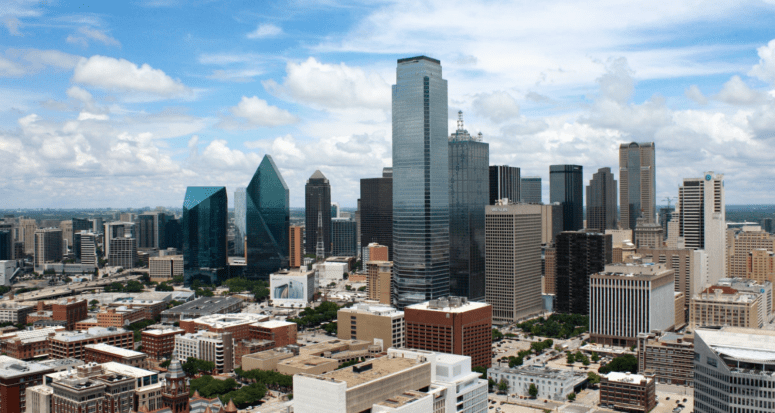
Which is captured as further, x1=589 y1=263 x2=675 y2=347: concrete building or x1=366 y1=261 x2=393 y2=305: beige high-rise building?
x1=366 y1=261 x2=393 y2=305: beige high-rise building

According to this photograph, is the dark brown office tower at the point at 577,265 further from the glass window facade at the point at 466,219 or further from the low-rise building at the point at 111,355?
the low-rise building at the point at 111,355

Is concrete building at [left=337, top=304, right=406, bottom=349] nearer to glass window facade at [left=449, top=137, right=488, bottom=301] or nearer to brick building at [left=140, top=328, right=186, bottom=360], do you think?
brick building at [left=140, top=328, right=186, bottom=360]

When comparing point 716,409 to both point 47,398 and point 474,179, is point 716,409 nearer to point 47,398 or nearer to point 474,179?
point 47,398

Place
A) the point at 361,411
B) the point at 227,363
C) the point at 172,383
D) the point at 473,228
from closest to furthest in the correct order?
the point at 361,411 < the point at 172,383 < the point at 227,363 < the point at 473,228


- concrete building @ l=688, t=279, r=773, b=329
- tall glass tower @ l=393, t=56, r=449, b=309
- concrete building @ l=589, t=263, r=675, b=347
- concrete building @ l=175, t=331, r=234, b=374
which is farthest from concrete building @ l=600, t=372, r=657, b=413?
concrete building @ l=175, t=331, r=234, b=374

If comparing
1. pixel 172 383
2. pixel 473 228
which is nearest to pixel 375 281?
pixel 473 228

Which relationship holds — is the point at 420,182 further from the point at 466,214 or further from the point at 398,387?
the point at 398,387

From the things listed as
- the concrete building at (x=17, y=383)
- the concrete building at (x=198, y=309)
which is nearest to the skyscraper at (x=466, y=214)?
the concrete building at (x=198, y=309)
